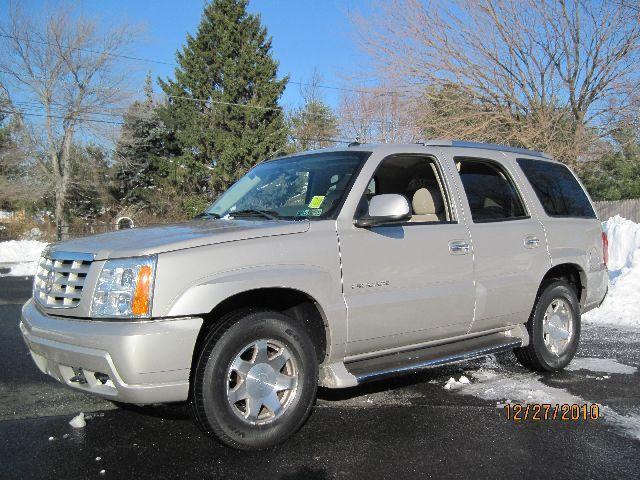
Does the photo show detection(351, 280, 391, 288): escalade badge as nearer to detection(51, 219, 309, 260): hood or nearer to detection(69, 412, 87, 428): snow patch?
detection(51, 219, 309, 260): hood

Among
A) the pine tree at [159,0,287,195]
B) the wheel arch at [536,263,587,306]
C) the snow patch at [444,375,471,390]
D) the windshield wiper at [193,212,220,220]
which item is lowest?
the snow patch at [444,375,471,390]

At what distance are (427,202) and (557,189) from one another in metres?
1.70

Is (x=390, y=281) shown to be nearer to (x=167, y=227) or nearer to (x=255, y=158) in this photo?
(x=167, y=227)

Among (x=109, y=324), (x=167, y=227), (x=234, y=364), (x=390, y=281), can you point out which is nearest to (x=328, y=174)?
(x=390, y=281)

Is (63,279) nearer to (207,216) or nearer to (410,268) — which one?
(207,216)

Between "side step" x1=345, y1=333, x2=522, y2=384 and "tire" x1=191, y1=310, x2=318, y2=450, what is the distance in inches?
16.2

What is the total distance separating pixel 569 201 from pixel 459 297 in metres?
2.11

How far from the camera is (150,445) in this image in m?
3.84

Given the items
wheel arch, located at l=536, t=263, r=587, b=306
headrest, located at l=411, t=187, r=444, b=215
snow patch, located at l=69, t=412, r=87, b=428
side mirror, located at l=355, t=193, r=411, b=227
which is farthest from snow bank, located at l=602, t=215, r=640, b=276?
snow patch, located at l=69, t=412, r=87, b=428

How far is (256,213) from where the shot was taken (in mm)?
4477

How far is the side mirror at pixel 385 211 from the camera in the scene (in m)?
4.08

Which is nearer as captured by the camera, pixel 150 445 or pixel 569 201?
pixel 150 445

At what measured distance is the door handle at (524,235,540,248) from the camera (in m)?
5.28

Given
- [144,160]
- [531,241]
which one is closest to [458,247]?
[531,241]
